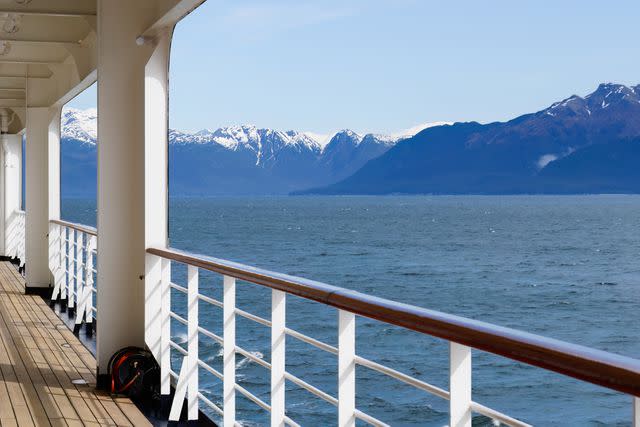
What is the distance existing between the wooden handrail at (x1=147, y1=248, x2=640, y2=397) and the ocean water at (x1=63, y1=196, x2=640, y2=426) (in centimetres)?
1029

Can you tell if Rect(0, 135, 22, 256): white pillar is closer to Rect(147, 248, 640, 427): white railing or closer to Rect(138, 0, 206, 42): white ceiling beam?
Rect(138, 0, 206, 42): white ceiling beam

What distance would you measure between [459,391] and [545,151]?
3761 inches

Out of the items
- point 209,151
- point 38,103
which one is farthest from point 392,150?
point 38,103

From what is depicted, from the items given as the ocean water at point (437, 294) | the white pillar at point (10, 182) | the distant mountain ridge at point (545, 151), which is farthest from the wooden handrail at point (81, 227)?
the distant mountain ridge at point (545, 151)

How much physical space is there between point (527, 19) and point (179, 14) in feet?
215

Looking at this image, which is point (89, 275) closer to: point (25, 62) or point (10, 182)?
point (25, 62)

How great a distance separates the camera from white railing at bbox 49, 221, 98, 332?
473 cm

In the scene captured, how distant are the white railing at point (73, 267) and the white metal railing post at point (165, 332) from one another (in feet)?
4.21

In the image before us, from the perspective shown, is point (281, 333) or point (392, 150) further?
point (392, 150)

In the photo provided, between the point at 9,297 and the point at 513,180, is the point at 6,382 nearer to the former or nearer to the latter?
the point at 9,297

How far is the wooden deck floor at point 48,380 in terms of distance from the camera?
2.88 metres

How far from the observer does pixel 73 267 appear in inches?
210

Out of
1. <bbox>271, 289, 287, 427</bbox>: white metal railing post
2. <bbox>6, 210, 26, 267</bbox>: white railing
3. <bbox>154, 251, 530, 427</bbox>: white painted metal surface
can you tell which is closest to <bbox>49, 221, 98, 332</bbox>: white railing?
<bbox>154, 251, 530, 427</bbox>: white painted metal surface

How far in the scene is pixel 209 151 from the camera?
12762 cm
